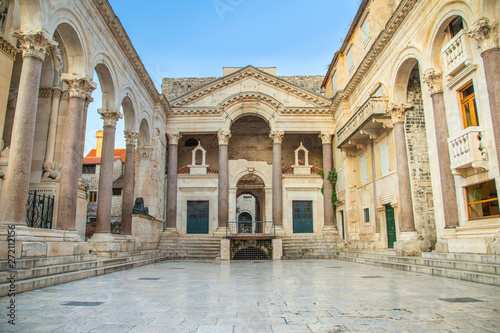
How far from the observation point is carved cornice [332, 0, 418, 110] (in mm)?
14079

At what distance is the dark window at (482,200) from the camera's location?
10.4 meters

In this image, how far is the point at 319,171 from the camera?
2550 cm

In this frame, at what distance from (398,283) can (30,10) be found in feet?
37.8

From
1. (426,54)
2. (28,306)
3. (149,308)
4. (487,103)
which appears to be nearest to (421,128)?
(426,54)

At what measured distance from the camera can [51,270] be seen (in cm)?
832

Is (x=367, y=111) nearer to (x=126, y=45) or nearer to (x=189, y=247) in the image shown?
(x=126, y=45)

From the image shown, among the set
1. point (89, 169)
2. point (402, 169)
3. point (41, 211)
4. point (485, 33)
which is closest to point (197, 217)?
point (89, 169)

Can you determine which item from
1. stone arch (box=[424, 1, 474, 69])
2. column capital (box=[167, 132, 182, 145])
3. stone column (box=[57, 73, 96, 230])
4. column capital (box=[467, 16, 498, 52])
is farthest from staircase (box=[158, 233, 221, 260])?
column capital (box=[467, 16, 498, 52])

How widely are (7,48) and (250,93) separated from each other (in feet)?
49.7

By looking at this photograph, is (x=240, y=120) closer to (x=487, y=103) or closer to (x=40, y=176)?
(x=40, y=176)

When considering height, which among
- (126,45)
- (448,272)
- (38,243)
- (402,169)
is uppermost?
(126,45)

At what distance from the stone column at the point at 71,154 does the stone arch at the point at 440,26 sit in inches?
473

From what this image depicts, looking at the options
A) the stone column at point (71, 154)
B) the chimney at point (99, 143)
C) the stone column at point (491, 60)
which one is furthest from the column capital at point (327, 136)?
the chimney at point (99, 143)

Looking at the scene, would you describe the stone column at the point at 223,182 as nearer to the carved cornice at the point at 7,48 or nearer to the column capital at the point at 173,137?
the column capital at the point at 173,137
